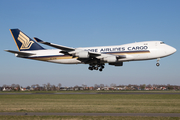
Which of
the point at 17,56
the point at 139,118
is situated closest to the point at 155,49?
the point at 139,118

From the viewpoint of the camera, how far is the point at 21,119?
1898 cm

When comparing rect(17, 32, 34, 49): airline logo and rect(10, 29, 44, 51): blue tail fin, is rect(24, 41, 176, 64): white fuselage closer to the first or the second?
rect(10, 29, 44, 51): blue tail fin

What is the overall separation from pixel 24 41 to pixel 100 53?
20849mm

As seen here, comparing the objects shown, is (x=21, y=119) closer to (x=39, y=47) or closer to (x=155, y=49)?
(x=155, y=49)

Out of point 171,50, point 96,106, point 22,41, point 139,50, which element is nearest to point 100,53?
point 139,50

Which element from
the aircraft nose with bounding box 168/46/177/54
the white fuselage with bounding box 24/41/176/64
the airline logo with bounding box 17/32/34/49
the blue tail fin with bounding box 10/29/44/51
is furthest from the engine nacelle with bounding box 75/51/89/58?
the aircraft nose with bounding box 168/46/177/54

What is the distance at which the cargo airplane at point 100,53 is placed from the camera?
44000 millimetres

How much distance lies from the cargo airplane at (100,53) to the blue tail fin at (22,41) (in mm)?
Result: 556

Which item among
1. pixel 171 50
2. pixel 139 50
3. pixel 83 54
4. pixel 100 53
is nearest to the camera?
pixel 171 50

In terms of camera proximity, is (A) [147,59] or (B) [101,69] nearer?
(A) [147,59]

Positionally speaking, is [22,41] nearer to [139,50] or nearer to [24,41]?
[24,41]

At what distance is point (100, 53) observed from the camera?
47562 mm

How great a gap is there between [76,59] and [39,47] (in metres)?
10.7

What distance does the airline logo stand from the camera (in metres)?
55.8
